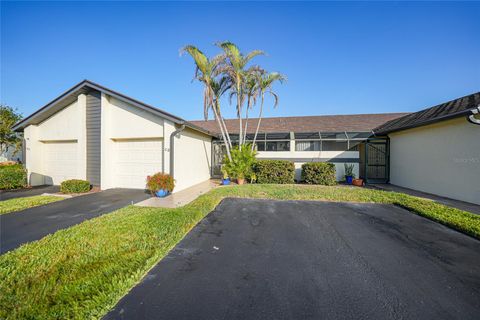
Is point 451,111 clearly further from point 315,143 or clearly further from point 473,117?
point 315,143

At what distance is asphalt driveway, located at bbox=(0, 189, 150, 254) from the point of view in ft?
12.8

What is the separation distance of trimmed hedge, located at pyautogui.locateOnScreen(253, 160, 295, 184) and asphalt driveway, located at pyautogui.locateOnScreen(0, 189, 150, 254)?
5937 mm

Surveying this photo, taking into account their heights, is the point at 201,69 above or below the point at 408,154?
above

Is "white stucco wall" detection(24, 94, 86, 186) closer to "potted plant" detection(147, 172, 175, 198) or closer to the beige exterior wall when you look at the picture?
the beige exterior wall

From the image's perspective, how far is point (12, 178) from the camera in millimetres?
8539

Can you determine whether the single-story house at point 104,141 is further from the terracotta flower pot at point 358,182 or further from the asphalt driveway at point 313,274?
the terracotta flower pot at point 358,182

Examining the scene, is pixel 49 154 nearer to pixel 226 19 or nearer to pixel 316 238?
pixel 226 19

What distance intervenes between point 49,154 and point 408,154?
18.8 metres

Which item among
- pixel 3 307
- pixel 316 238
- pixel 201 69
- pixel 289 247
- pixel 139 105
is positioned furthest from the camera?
pixel 201 69

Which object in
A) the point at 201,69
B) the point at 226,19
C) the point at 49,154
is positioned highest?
the point at 226,19

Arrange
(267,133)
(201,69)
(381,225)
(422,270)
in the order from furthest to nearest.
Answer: (267,133) < (201,69) < (381,225) < (422,270)

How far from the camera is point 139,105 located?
8070 mm

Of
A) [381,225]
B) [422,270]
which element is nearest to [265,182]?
[381,225]

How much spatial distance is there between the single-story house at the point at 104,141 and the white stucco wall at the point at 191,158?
0.15ft
